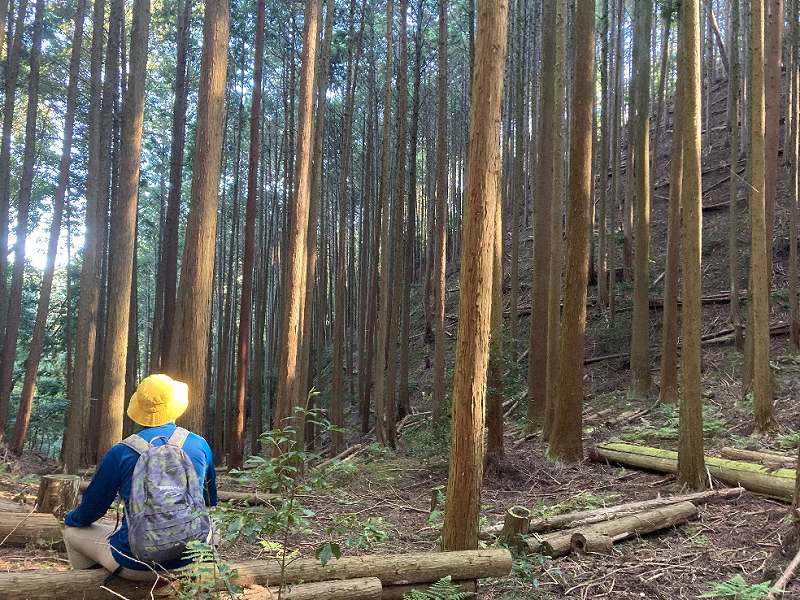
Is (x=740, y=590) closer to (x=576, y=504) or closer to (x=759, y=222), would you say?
(x=576, y=504)

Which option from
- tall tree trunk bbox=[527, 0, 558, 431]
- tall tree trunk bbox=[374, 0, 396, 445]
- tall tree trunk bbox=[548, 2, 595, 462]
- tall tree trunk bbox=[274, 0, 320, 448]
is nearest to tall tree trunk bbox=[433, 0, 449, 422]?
tall tree trunk bbox=[374, 0, 396, 445]

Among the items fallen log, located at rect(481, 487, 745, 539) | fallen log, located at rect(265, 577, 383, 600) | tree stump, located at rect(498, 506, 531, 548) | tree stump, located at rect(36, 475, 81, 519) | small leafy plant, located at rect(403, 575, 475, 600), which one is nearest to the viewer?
fallen log, located at rect(265, 577, 383, 600)

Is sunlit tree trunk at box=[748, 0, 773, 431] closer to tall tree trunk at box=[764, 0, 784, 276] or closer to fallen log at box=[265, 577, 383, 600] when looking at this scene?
tall tree trunk at box=[764, 0, 784, 276]

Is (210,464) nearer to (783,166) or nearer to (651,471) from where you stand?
(651,471)

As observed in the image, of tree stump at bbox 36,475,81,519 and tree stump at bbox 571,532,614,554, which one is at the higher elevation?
tree stump at bbox 36,475,81,519

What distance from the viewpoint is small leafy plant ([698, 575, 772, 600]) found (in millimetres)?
3214

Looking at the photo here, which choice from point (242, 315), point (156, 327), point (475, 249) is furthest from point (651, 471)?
point (156, 327)

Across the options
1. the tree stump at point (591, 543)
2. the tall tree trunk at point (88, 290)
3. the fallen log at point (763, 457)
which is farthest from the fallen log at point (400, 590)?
the tall tree trunk at point (88, 290)

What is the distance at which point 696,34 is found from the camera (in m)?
5.51

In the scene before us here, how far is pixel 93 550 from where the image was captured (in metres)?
2.79

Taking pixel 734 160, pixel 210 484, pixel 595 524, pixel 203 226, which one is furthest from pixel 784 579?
pixel 734 160

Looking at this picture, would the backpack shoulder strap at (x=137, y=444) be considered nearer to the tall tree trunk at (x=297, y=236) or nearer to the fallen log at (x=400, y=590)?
the fallen log at (x=400, y=590)

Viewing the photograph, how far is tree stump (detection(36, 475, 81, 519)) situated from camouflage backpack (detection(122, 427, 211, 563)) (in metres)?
2.75

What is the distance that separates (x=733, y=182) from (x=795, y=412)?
3.75 meters
